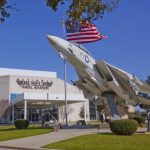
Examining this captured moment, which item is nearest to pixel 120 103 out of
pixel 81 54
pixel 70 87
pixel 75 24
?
pixel 81 54

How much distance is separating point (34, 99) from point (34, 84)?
44.9ft

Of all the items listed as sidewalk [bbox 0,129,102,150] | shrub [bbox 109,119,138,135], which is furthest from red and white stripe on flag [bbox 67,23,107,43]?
sidewalk [bbox 0,129,102,150]

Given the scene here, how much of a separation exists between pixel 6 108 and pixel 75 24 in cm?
7080

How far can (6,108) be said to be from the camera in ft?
263

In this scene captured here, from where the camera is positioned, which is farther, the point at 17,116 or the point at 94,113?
the point at 94,113

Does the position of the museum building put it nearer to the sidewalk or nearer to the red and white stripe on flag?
the red and white stripe on flag

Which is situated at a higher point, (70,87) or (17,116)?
(70,87)

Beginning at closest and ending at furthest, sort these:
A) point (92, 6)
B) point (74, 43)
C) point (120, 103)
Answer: point (92, 6), point (74, 43), point (120, 103)

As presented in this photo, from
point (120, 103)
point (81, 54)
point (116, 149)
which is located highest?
point (81, 54)

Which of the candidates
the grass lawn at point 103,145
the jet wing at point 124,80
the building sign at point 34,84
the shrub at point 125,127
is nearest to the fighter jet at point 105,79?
the jet wing at point 124,80

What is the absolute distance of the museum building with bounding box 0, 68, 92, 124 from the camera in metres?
75.2

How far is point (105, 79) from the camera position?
39344 millimetres

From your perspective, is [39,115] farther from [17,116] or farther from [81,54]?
[81,54]

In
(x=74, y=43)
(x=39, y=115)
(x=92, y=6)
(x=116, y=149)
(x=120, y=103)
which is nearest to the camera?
(x=92, y=6)
